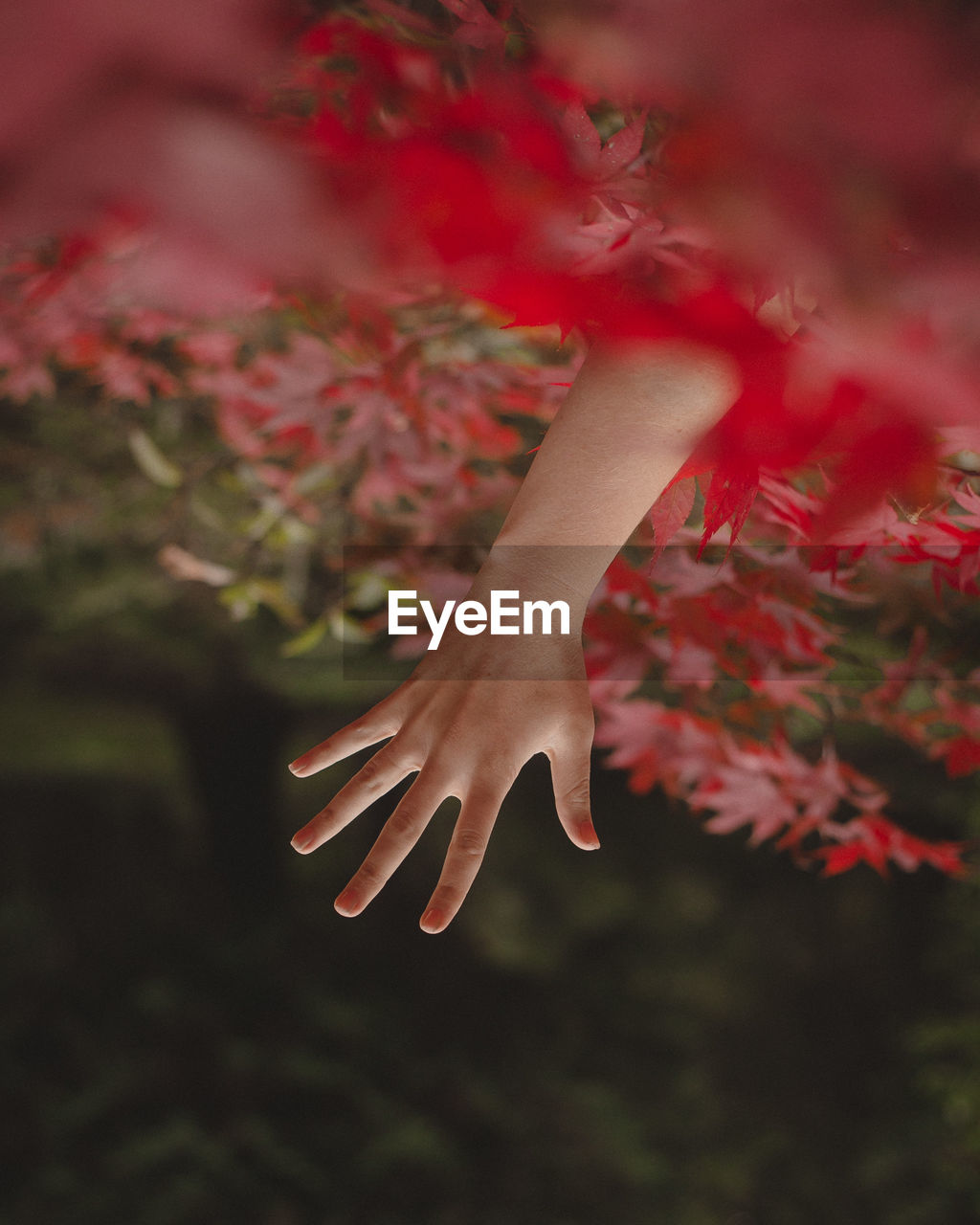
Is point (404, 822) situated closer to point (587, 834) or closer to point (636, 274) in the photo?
point (587, 834)

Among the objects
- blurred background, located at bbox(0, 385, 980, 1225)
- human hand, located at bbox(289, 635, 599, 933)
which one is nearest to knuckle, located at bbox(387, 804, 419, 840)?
human hand, located at bbox(289, 635, 599, 933)

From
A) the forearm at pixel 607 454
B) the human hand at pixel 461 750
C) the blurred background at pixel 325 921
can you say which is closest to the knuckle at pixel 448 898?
the human hand at pixel 461 750

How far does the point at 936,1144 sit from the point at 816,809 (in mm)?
1085

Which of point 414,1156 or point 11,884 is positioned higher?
point 11,884

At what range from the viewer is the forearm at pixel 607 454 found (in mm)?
528

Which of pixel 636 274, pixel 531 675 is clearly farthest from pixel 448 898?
pixel 636 274

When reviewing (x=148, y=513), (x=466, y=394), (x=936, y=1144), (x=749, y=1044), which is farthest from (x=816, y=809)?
(x=148, y=513)

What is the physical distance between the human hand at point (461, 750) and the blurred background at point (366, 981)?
1.36m

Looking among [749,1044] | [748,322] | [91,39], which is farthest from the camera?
[749,1044]

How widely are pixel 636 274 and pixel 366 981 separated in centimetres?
173

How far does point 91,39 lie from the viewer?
185 millimetres

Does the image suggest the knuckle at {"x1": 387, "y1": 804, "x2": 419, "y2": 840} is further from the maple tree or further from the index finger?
the maple tree

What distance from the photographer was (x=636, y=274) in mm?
502

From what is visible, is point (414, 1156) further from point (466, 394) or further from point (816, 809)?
point (466, 394)
